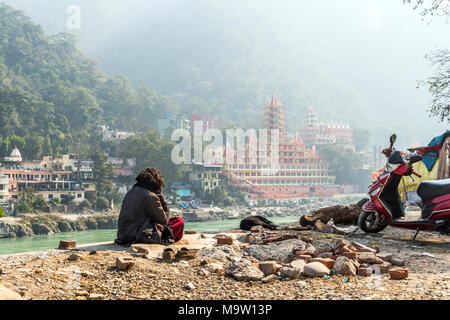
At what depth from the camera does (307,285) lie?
108 inches

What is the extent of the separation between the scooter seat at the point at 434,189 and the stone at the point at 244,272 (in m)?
2.34

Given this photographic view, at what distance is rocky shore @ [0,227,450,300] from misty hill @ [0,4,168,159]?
37253mm

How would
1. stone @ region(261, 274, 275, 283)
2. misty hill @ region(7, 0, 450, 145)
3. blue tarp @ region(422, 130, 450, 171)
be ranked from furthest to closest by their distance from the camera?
misty hill @ region(7, 0, 450, 145) → blue tarp @ region(422, 130, 450, 171) → stone @ region(261, 274, 275, 283)

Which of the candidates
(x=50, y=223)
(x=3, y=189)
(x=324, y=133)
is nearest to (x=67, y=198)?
(x=50, y=223)

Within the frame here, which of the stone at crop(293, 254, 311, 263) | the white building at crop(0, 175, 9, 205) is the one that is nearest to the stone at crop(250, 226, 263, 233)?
the stone at crop(293, 254, 311, 263)

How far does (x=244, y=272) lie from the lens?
9.51 ft

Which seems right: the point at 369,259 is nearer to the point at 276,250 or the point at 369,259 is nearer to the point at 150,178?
the point at 276,250

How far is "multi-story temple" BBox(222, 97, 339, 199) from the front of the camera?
4406 cm

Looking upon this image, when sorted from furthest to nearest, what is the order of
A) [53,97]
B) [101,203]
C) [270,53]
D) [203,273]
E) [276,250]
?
[270,53]
[53,97]
[101,203]
[276,250]
[203,273]

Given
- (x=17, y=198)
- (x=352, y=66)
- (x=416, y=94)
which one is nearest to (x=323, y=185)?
(x=17, y=198)

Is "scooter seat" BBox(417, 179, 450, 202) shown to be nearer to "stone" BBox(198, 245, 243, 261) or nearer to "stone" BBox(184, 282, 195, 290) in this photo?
"stone" BBox(198, 245, 243, 261)

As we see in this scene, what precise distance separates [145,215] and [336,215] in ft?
8.62

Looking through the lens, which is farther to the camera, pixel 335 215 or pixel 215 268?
pixel 335 215

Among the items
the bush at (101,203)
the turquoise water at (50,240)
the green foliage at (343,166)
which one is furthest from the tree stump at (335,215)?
the green foliage at (343,166)
